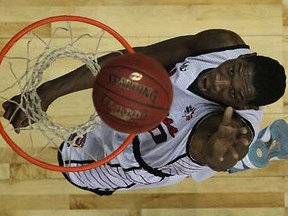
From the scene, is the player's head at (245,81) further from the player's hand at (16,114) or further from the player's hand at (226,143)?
the player's hand at (16,114)

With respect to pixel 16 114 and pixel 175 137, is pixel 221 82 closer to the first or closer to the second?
pixel 175 137

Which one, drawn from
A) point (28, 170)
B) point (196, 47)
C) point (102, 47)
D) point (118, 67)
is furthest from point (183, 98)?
point (28, 170)

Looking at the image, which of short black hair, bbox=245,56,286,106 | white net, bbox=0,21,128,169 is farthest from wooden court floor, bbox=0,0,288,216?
short black hair, bbox=245,56,286,106

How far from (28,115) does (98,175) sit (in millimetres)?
Result: 231

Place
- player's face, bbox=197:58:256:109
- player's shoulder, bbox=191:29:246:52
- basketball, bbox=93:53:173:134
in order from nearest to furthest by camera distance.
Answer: basketball, bbox=93:53:173:134 < player's face, bbox=197:58:256:109 < player's shoulder, bbox=191:29:246:52

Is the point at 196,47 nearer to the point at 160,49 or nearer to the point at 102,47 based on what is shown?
the point at 160,49

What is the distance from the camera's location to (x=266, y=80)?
0.97m

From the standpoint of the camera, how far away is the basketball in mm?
838

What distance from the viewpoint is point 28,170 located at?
4.93 feet

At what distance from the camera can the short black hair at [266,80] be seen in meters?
0.97

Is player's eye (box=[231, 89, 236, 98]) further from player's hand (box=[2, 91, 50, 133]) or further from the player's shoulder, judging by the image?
player's hand (box=[2, 91, 50, 133])

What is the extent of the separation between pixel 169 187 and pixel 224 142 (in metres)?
0.67

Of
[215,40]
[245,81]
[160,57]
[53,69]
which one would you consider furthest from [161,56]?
[53,69]

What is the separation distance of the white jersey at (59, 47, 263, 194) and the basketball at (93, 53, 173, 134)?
14 cm
